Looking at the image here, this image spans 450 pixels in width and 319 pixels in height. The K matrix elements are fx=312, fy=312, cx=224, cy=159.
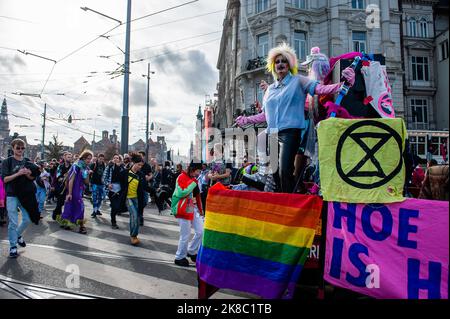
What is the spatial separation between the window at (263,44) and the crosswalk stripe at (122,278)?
73.1 ft

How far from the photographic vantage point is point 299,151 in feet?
11.9

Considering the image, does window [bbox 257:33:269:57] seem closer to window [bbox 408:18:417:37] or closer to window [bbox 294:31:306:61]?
window [bbox 294:31:306:61]

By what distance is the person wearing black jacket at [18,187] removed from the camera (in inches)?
212

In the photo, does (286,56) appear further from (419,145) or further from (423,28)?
(423,28)

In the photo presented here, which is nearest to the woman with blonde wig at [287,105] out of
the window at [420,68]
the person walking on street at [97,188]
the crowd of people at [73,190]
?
the crowd of people at [73,190]

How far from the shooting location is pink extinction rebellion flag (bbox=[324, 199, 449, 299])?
203 centimetres

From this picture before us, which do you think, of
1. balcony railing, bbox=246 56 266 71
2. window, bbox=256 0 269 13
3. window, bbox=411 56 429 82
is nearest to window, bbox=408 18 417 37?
window, bbox=411 56 429 82

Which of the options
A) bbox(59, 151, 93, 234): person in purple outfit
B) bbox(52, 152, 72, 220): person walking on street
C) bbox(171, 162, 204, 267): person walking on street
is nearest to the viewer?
bbox(171, 162, 204, 267): person walking on street

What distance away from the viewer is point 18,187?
17.9 feet

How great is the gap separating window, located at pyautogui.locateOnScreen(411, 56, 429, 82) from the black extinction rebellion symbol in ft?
111

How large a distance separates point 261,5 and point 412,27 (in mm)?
16690

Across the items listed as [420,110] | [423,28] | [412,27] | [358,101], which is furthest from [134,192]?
[423,28]

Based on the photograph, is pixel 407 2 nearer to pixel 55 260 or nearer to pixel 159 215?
pixel 159 215
